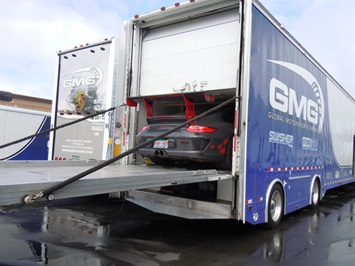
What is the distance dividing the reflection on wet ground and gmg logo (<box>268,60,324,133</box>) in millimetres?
2327

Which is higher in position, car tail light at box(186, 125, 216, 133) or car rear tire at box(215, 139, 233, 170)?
car tail light at box(186, 125, 216, 133)

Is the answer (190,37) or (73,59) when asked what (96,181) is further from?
(73,59)

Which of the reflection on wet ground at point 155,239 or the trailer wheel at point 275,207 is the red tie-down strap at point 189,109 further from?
the reflection on wet ground at point 155,239

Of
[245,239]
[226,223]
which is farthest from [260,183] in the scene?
[226,223]

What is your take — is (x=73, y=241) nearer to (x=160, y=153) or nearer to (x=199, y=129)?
(x=160, y=153)

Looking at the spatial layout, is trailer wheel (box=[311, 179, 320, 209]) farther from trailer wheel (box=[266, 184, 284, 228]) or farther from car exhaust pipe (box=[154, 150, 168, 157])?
car exhaust pipe (box=[154, 150, 168, 157])

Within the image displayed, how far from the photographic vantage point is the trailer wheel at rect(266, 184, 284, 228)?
628 cm

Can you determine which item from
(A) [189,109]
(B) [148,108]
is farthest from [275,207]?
(B) [148,108]

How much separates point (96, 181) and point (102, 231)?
3.02 m

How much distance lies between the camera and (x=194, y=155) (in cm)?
544

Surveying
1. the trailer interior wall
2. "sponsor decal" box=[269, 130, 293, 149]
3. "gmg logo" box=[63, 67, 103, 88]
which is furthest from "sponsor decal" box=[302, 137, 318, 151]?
"gmg logo" box=[63, 67, 103, 88]

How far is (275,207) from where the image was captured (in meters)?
6.58

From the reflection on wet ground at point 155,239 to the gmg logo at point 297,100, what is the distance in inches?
91.6

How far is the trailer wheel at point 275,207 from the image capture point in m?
6.28
